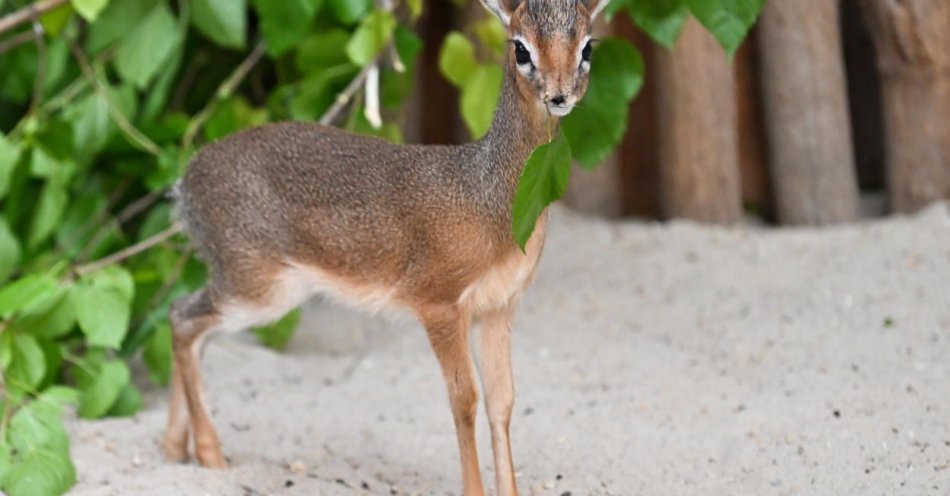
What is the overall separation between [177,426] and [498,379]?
1148 millimetres

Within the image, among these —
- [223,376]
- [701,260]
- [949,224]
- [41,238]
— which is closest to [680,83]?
[701,260]

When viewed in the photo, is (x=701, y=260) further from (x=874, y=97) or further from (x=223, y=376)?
(x=223, y=376)

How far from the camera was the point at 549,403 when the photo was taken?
4680 mm

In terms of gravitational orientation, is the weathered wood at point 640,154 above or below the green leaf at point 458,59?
below

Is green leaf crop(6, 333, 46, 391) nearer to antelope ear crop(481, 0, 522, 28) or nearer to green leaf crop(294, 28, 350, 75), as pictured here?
green leaf crop(294, 28, 350, 75)

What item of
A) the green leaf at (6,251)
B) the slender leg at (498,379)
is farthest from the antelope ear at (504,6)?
the green leaf at (6,251)

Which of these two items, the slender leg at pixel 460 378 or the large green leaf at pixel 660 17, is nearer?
the slender leg at pixel 460 378

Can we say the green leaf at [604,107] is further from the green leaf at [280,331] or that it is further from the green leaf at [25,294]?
the green leaf at [25,294]

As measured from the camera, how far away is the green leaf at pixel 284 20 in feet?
15.8

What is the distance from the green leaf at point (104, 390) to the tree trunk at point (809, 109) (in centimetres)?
296

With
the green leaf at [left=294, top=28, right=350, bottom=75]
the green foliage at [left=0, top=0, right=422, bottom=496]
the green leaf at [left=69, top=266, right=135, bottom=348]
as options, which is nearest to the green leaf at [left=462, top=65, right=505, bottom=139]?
the green foliage at [left=0, top=0, right=422, bottom=496]

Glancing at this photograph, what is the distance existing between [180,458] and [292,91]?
5.07 feet

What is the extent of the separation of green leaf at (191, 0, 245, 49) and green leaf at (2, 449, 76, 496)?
69.6 inches

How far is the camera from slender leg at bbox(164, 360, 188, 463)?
4395 millimetres
